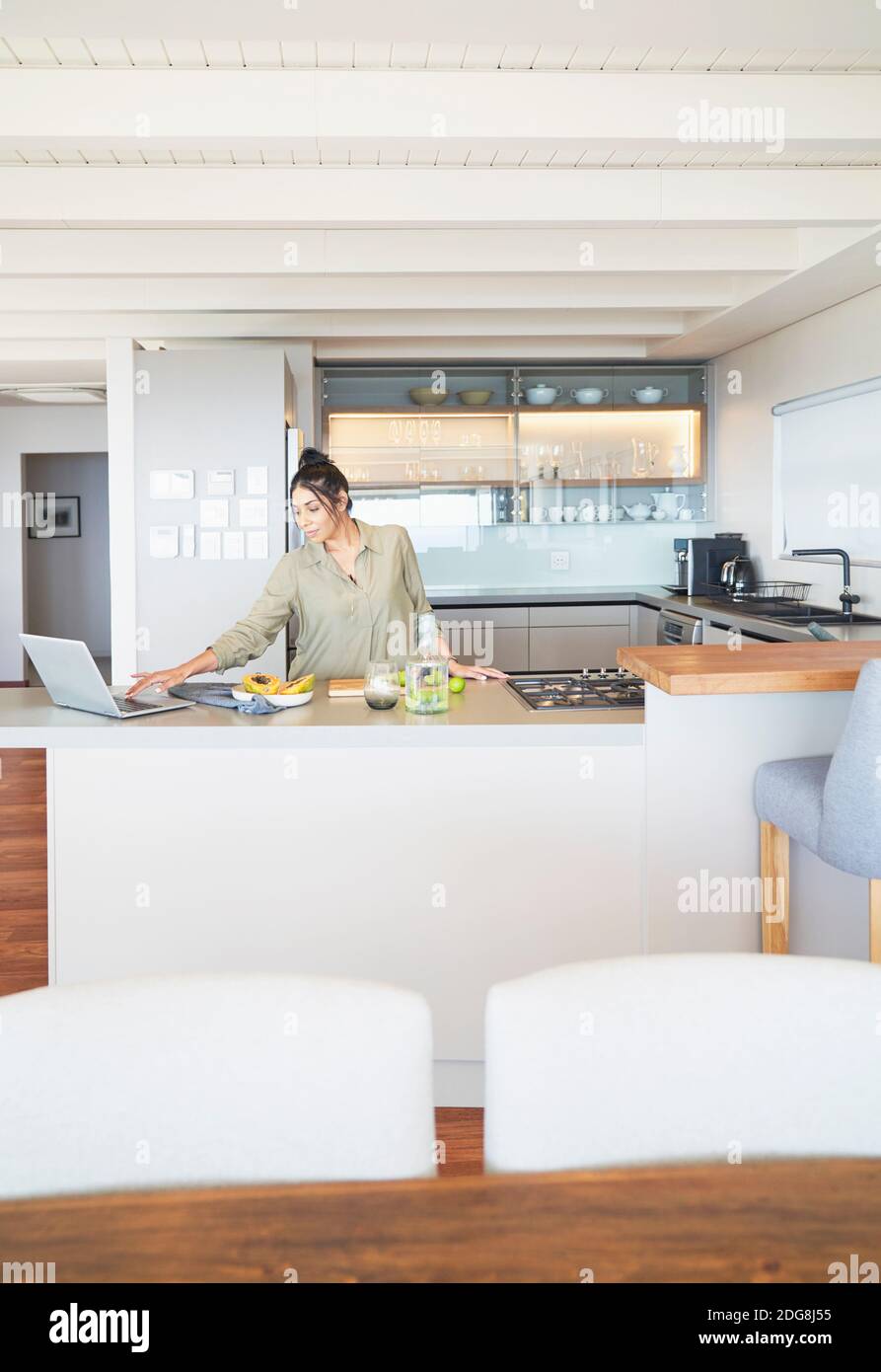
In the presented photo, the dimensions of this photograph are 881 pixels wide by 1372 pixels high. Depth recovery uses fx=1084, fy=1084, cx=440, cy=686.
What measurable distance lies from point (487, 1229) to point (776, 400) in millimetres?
5433

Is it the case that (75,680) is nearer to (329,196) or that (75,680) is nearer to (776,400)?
(329,196)

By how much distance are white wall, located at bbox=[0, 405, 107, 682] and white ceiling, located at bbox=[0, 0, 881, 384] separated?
4952mm

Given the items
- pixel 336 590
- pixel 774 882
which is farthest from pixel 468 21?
pixel 774 882

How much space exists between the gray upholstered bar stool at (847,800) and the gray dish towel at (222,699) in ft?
4.02

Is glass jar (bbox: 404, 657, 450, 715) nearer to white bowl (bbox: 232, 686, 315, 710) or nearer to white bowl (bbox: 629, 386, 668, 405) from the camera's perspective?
white bowl (bbox: 232, 686, 315, 710)

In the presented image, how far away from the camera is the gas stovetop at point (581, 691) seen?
2768 millimetres

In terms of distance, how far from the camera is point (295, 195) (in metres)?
3.83

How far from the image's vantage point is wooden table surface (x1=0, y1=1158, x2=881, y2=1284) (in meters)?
0.75

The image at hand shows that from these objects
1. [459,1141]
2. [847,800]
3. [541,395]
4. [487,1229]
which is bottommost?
[459,1141]

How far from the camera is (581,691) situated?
3.00 m

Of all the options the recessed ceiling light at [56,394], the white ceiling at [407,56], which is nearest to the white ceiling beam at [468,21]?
the white ceiling at [407,56]

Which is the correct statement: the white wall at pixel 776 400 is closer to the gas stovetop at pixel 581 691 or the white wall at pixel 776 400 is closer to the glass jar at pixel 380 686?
the gas stovetop at pixel 581 691

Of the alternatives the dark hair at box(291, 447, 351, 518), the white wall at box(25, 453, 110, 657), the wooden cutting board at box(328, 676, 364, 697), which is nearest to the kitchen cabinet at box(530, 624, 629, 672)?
the dark hair at box(291, 447, 351, 518)

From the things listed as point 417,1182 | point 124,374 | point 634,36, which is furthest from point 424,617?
point 124,374
